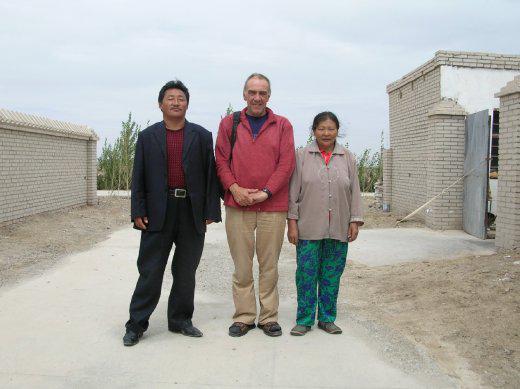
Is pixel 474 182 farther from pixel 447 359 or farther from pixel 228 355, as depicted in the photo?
pixel 228 355

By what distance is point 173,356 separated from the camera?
366 centimetres

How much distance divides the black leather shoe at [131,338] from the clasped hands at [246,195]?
1.22m

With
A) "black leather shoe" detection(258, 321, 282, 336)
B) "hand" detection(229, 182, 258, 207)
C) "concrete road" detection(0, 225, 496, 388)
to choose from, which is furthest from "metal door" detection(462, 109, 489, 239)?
"hand" detection(229, 182, 258, 207)

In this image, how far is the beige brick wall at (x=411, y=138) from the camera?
11.1 meters

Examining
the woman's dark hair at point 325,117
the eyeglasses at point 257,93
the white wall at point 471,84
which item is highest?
the white wall at point 471,84

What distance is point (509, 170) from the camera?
741 cm

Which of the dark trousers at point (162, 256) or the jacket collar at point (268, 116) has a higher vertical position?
the jacket collar at point (268, 116)

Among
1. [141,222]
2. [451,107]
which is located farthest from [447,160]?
[141,222]

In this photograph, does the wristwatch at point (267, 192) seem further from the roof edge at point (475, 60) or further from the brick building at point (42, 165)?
the brick building at point (42, 165)

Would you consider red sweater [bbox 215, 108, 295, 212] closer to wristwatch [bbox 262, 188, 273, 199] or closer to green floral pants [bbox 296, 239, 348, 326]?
wristwatch [bbox 262, 188, 273, 199]

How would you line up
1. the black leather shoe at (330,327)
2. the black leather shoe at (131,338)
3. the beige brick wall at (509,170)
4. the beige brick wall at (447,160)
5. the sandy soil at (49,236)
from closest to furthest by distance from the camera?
the black leather shoe at (131,338) → the black leather shoe at (330,327) → the sandy soil at (49,236) → the beige brick wall at (509,170) → the beige brick wall at (447,160)

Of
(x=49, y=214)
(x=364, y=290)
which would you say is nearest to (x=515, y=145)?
(x=364, y=290)

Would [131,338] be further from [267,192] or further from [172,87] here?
[172,87]

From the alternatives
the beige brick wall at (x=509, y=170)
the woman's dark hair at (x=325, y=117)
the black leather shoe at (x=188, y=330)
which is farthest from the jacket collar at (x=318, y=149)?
the beige brick wall at (x=509, y=170)
